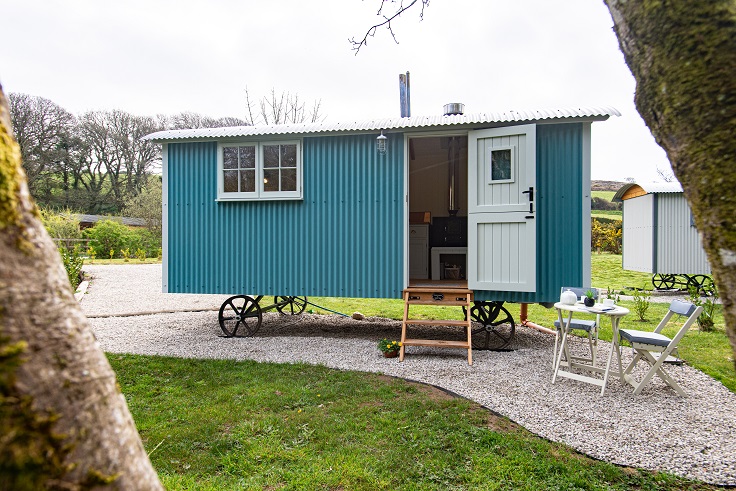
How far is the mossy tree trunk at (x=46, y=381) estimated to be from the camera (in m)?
0.49

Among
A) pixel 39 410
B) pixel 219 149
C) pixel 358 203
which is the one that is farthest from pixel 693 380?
pixel 219 149

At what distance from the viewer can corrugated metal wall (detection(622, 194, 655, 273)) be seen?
35.1 feet

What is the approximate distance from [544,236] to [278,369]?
11.1ft

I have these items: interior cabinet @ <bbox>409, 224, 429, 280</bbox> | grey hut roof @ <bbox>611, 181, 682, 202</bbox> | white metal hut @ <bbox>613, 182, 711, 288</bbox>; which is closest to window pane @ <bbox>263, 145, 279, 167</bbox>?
interior cabinet @ <bbox>409, 224, 429, 280</bbox>

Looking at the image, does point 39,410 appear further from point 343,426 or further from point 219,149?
point 219,149

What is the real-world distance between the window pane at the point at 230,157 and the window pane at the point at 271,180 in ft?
1.51

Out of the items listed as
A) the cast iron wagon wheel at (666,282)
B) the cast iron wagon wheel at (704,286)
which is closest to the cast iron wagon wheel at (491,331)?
the cast iron wagon wheel at (704,286)

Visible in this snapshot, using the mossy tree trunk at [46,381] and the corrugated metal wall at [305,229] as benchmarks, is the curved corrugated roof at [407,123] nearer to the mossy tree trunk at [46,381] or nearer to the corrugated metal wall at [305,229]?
the corrugated metal wall at [305,229]

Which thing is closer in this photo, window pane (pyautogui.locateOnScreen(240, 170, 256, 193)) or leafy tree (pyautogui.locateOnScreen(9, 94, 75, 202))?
window pane (pyautogui.locateOnScreen(240, 170, 256, 193))

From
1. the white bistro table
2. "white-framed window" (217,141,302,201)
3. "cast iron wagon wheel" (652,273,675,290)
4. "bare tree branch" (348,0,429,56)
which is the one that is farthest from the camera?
"cast iron wagon wheel" (652,273,675,290)

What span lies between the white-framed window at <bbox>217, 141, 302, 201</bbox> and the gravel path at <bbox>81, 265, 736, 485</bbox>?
199 cm

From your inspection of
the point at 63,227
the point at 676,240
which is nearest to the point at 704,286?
the point at 676,240

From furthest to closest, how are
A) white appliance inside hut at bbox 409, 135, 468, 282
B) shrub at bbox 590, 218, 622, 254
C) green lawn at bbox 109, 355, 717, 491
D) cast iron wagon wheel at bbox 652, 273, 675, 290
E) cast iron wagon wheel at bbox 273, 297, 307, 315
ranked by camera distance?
1. shrub at bbox 590, 218, 622, 254
2. cast iron wagon wheel at bbox 652, 273, 675, 290
3. cast iron wagon wheel at bbox 273, 297, 307, 315
4. white appliance inside hut at bbox 409, 135, 468, 282
5. green lawn at bbox 109, 355, 717, 491

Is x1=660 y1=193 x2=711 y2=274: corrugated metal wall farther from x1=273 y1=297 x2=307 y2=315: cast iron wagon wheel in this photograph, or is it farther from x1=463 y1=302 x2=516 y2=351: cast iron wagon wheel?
x1=273 y1=297 x2=307 y2=315: cast iron wagon wheel
